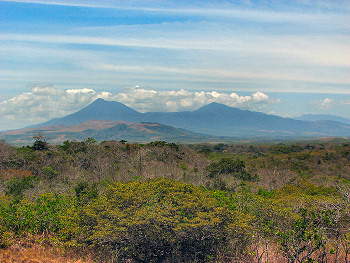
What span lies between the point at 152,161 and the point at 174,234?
21085 mm

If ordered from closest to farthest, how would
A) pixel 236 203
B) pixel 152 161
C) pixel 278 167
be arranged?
pixel 236 203 → pixel 152 161 → pixel 278 167

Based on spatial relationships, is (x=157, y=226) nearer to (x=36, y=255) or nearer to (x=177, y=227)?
(x=177, y=227)

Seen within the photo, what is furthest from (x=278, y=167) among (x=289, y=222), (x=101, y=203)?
(x=101, y=203)

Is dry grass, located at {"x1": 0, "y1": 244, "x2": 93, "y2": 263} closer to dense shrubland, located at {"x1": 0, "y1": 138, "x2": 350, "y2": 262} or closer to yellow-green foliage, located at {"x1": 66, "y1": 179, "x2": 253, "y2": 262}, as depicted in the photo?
dense shrubland, located at {"x1": 0, "y1": 138, "x2": 350, "y2": 262}

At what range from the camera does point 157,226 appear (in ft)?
24.5

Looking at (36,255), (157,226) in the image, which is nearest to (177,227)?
(157,226)

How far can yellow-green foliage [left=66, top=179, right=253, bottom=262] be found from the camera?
7.63 metres

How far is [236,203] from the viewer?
10719 mm

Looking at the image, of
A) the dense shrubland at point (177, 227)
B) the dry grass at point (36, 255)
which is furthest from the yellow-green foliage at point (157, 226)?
the dry grass at point (36, 255)

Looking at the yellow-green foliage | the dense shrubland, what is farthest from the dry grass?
the yellow-green foliage

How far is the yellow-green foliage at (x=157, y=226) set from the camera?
763 cm

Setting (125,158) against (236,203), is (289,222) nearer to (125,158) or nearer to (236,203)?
(236,203)

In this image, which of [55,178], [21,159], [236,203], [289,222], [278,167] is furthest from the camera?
[278,167]

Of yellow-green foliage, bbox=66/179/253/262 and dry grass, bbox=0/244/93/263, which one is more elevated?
yellow-green foliage, bbox=66/179/253/262
